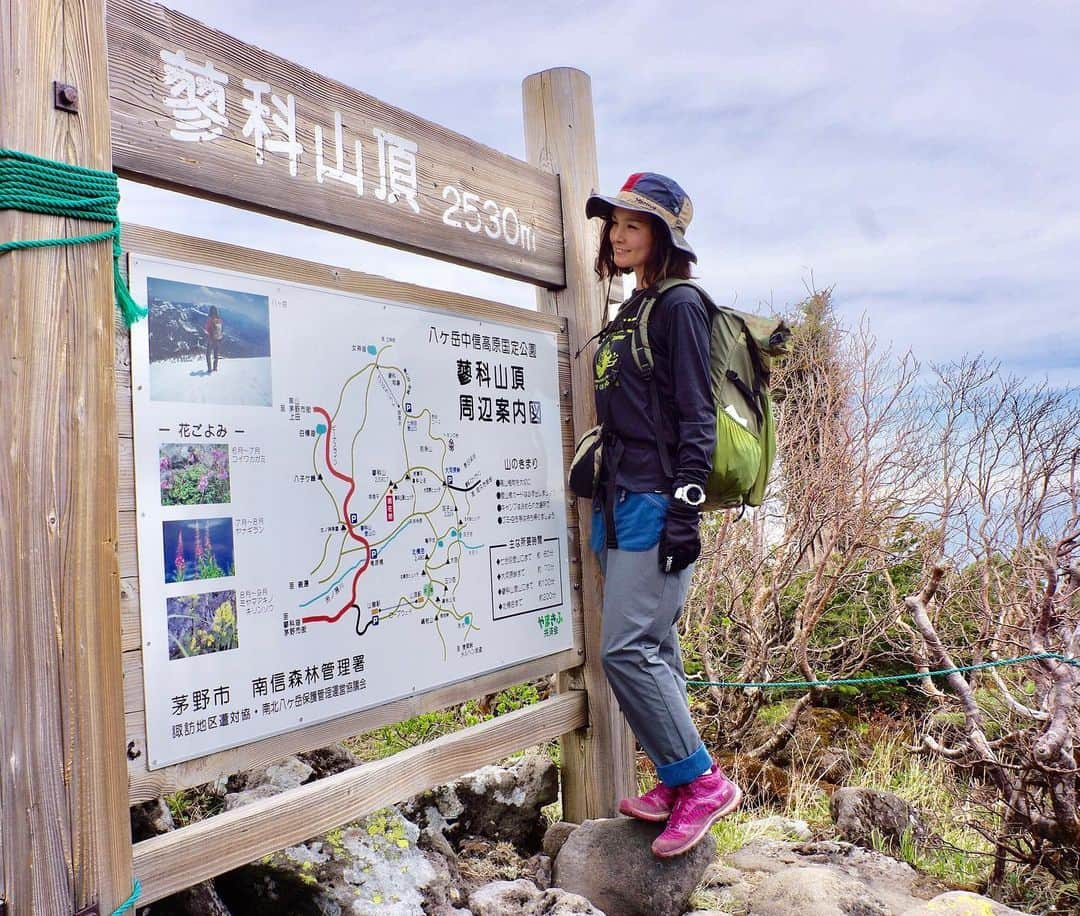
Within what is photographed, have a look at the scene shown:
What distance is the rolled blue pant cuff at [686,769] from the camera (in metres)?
3.15

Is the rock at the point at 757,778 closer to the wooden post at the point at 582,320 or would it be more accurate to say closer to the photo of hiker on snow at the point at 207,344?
the wooden post at the point at 582,320

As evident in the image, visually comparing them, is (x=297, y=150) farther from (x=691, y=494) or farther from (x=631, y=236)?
(x=691, y=494)

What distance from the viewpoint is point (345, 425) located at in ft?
9.10

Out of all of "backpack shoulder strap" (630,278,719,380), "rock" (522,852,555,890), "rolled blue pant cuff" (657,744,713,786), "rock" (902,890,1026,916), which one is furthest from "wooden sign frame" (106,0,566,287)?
"rock" (902,890,1026,916)

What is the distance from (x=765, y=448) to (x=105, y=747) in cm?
227

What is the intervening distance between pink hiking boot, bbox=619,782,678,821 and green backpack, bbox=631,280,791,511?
101 cm

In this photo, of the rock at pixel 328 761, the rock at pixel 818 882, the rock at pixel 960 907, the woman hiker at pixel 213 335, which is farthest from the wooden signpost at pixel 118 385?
the rock at pixel 960 907

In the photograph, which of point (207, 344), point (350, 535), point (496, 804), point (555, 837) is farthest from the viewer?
point (496, 804)

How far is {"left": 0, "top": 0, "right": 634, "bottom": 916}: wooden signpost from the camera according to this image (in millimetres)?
2033

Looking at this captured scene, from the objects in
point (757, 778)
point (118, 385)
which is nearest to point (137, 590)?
point (118, 385)

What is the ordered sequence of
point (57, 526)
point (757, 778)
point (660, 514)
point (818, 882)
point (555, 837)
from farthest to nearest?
Result: point (757, 778)
point (555, 837)
point (818, 882)
point (660, 514)
point (57, 526)

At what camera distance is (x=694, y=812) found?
10.3 ft

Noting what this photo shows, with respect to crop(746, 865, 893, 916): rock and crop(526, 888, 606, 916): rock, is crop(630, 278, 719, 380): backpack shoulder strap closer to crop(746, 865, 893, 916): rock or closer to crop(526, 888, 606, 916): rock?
crop(526, 888, 606, 916): rock

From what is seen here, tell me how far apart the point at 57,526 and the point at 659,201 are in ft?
7.15
